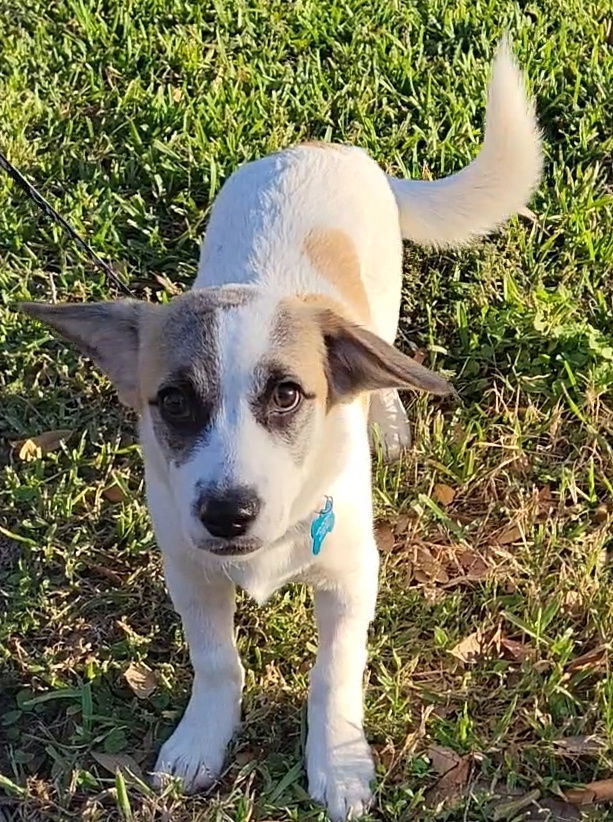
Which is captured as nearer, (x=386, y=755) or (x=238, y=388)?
(x=238, y=388)

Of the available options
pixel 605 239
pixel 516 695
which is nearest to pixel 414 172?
pixel 605 239

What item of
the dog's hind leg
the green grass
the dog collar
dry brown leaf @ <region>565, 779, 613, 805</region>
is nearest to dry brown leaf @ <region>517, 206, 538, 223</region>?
the green grass

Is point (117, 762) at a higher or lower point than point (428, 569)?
lower

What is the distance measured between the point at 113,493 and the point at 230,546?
1.34 meters

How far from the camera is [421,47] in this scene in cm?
529

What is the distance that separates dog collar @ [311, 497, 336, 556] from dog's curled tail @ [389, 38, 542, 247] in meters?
1.47

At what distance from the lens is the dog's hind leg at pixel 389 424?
3.95 m

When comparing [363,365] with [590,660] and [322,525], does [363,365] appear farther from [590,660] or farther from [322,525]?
[590,660]

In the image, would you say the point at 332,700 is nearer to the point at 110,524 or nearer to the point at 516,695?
the point at 516,695

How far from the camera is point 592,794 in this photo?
3123 mm

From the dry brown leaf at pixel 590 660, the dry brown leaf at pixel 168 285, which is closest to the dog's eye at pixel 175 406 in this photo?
the dry brown leaf at pixel 590 660

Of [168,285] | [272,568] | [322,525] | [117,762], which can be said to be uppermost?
[322,525]

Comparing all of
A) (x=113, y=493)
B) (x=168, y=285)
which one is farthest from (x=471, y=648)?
(x=168, y=285)

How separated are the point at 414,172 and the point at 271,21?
1.17 metres
